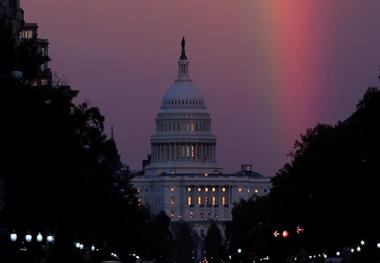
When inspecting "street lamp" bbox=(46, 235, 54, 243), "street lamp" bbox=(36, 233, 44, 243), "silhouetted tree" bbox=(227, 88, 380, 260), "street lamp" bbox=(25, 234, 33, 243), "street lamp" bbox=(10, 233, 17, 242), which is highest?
"silhouetted tree" bbox=(227, 88, 380, 260)

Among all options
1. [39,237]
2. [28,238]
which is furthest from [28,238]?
[39,237]

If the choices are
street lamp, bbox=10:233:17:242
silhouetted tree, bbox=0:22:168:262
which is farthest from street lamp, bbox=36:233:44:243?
street lamp, bbox=10:233:17:242

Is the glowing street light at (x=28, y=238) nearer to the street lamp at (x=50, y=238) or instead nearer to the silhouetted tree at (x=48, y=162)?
the silhouetted tree at (x=48, y=162)

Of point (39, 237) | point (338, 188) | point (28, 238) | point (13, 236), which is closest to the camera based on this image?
point (13, 236)

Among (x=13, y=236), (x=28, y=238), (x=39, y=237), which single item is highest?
(x=39, y=237)

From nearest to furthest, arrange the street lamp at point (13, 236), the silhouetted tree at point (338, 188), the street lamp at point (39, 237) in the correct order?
the street lamp at point (13, 236)
the street lamp at point (39, 237)
the silhouetted tree at point (338, 188)

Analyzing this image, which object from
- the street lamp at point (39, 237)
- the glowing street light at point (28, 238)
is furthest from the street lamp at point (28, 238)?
the street lamp at point (39, 237)

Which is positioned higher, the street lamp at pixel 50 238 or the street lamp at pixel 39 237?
the street lamp at pixel 50 238

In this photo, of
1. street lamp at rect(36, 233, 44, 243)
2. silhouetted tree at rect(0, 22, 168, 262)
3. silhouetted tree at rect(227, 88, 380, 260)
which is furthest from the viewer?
silhouetted tree at rect(227, 88, 380, 260)

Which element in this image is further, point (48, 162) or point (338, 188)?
point (338, 188)

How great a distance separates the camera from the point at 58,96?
9575cm

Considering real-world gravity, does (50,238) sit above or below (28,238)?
above

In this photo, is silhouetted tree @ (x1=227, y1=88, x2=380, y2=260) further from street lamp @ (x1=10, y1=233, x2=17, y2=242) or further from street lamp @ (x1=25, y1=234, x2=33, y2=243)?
street lamp @ (x1=10, y1=233, x2=17, y2=242)

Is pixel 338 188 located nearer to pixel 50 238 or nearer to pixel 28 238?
pixel 50 238
